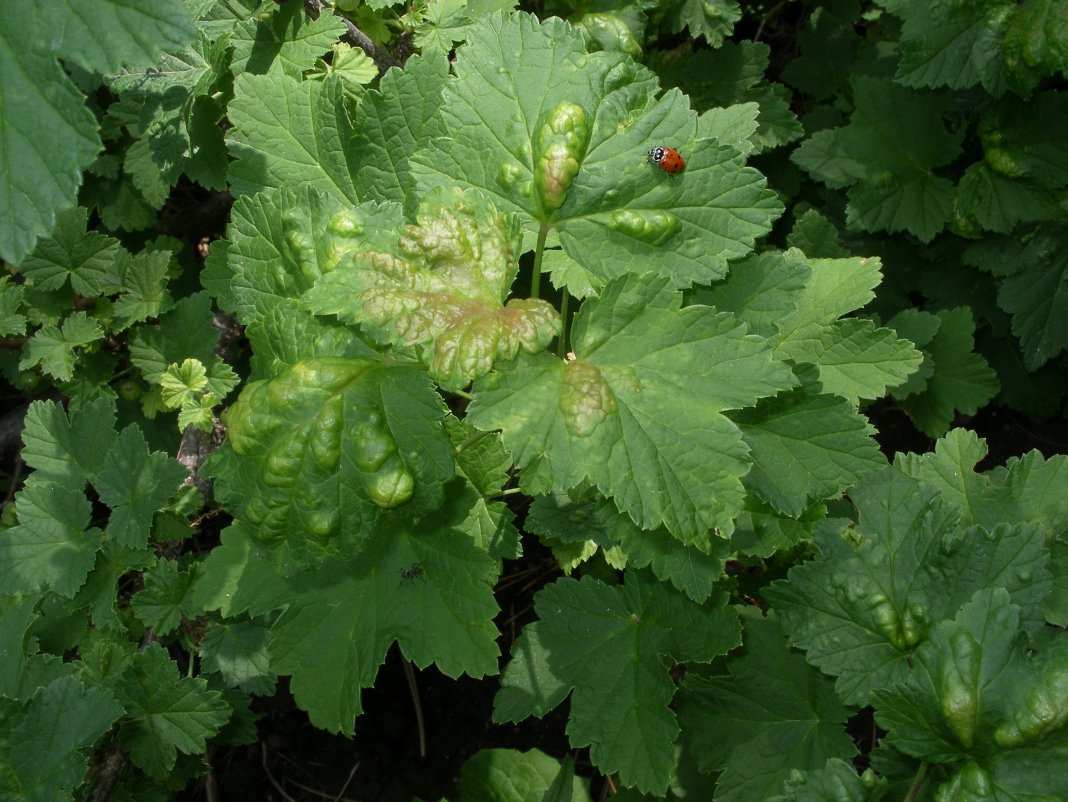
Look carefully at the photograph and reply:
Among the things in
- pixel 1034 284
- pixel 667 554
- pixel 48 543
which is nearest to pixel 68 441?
pixel 48 543

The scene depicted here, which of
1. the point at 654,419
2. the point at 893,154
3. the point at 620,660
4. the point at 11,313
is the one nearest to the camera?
the point at 654,419

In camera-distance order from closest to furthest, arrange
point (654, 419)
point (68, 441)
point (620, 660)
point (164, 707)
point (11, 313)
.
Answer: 1. point (654, 419)
2. point (620, 660)
3. point (164, 707)
4. point (68, 441)
5. point (11, 313)

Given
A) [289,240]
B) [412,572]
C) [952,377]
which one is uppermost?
[289,240]

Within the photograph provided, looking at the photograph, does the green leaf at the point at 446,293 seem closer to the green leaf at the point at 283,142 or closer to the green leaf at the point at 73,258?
the green leaf at the point at 283,142

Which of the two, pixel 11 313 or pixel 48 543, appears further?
pixel 11 313

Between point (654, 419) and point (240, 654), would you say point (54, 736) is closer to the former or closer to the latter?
point (240, 654)

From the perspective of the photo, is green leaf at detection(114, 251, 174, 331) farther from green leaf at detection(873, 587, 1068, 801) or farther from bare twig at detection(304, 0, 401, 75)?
green leaf at detection(873, 587, 1068, 801)

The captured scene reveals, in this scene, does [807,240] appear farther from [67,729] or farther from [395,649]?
[67,729]

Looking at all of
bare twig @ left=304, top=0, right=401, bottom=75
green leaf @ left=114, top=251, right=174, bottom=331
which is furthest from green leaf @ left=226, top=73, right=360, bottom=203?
green leaf @ left=114, top=251, right=174, bottom=331
